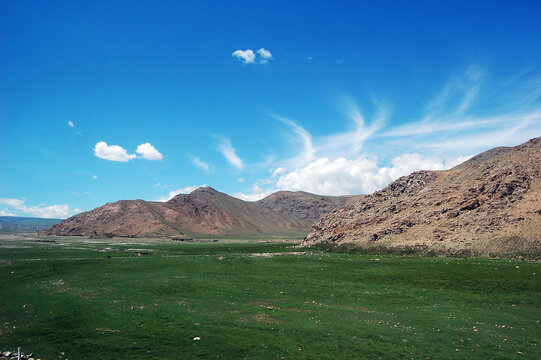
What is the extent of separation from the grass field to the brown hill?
2243cm

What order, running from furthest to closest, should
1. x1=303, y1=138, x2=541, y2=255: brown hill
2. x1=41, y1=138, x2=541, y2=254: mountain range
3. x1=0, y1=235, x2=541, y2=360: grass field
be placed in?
Answer: 1. x1=41, y1=138, x2=541, y2=254: mountain range
2. x1=303, y1=138, x2=541, y2=255: brown hill
3. x1=0, y1=235, x2=541, y2=360: grass field

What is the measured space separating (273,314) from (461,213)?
257ft

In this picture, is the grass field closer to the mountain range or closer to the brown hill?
the brown hill

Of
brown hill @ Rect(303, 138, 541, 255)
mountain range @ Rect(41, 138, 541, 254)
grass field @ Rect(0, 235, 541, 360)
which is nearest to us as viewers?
grass field @ Rect(0, 235, 541, 360)

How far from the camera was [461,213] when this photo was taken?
3588 inches

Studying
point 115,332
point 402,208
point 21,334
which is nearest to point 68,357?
point 115,332

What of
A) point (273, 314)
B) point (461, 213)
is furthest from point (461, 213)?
point (273, 314)

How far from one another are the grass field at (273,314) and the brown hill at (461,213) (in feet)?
73.6

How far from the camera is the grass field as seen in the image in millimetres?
23266

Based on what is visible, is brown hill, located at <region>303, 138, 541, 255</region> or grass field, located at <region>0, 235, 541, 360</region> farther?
brown hill, located at <region>303, 138, 541, 255</region>

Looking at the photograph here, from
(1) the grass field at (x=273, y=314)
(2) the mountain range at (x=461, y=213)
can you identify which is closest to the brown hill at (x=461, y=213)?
(2) the mountain range at (x=461, y=213)

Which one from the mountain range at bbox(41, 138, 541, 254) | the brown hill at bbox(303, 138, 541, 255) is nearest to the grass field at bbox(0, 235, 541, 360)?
the brown hill at bbox(303, 138, 541, 255)

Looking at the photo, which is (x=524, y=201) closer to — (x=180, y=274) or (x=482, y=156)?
(x=180, y=274)

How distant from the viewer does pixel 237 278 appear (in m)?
51.6
